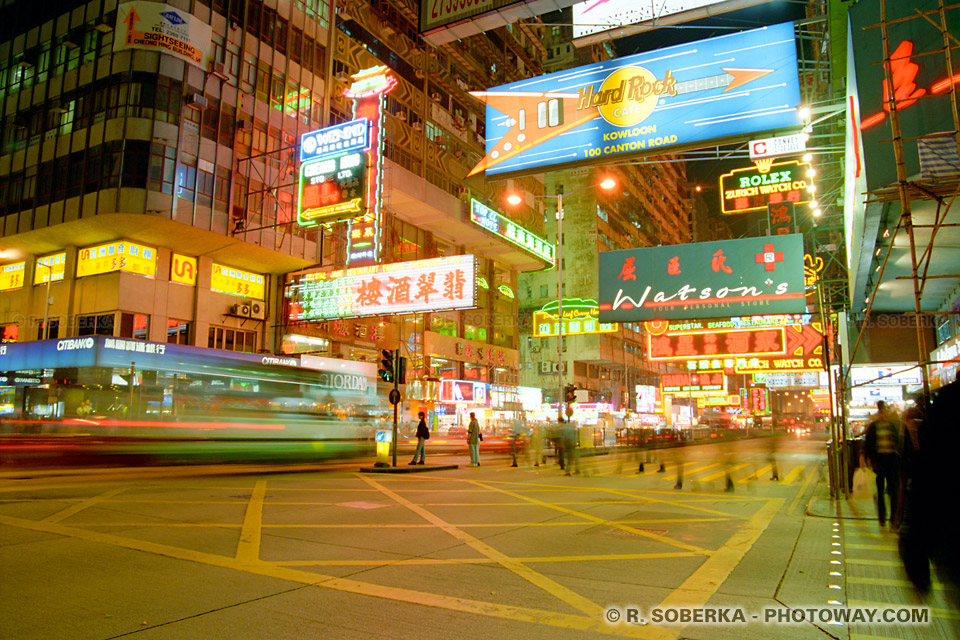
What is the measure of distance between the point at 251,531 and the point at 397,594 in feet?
12.8

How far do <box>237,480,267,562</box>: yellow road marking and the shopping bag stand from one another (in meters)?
12.5

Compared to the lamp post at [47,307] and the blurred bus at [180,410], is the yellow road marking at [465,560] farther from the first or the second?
the lamp post at [47,307]

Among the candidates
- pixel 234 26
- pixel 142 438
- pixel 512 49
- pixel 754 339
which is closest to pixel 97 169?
pixel 234 26

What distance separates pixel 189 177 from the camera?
2770 cm

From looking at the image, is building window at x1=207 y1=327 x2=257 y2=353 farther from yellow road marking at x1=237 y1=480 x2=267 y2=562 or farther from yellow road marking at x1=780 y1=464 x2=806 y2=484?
yellow road marking at x1=780 y1=464 x2=806 y2=484

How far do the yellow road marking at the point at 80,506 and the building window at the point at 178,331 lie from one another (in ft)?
58.7

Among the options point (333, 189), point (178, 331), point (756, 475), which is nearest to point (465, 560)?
point (756, 475)

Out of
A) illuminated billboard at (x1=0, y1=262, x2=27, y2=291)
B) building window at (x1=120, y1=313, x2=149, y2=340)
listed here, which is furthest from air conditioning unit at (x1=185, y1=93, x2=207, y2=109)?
illuminated billboard at (x1=0, y1=262, x2=27, y2=291)

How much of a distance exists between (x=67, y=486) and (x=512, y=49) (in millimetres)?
54015

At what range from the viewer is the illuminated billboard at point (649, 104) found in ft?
32.3

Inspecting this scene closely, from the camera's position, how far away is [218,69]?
28875mm

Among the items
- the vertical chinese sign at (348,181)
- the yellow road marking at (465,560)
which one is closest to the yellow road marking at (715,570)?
the yellow road marking at (465,560)

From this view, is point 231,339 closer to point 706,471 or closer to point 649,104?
point 706,471

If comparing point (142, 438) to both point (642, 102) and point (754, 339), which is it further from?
point (754, 339)
